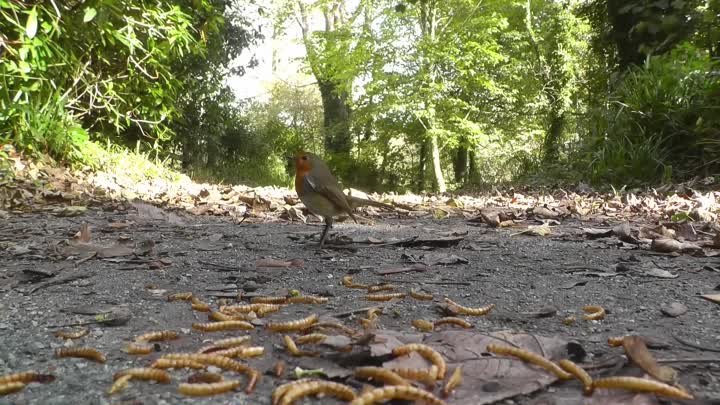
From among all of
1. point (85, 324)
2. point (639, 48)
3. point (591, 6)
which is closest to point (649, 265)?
point (85, 324)

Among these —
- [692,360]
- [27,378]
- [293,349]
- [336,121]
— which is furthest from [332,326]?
[336,121]

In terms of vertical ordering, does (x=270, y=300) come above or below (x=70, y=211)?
below

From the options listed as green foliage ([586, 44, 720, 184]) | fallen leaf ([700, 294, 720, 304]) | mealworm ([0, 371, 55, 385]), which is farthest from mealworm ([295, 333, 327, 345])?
green foliage ([586, 44, 720, 184])

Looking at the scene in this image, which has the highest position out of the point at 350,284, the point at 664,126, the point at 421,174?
the point at 664,126

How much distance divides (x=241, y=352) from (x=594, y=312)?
1.19 meters

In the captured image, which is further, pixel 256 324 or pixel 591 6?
pixel 591 6

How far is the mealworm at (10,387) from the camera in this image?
3.98 feet

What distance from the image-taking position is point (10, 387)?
122 cm

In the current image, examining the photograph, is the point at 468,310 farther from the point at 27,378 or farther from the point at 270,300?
the point at 27,378

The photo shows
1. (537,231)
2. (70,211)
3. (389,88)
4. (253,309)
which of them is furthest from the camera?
(389,88)

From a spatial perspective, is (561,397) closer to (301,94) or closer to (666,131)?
(666,131)

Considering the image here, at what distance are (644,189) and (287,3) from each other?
2069 centimetres

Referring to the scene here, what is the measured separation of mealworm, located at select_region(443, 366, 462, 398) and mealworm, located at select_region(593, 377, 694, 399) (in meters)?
0.31

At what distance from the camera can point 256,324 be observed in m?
1.80
